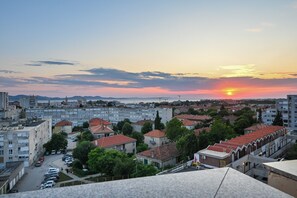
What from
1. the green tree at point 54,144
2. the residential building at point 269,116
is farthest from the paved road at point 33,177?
the residential building at point 269,116

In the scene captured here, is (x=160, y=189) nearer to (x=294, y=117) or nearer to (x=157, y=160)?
(x=157, y=160)

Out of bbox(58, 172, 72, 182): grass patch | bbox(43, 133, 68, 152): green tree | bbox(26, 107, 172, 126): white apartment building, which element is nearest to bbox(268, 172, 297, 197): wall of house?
bbox(58, 172, 72, 182): grass patch

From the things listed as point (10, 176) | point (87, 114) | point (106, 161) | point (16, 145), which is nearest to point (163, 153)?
point (106, 161)

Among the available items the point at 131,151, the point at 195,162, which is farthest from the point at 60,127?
the point at 195,162

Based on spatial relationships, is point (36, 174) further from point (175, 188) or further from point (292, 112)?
point (292, 112)

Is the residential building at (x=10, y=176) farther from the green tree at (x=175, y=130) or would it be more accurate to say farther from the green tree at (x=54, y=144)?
the green tree at (x=175, y=130)

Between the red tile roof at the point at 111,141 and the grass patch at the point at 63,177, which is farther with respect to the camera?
the red tile roof at the point at 111,141
